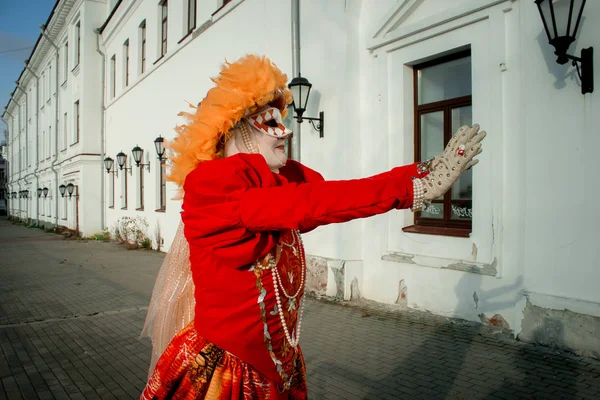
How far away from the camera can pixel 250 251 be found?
144cm

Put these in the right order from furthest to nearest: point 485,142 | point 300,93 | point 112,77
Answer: point 112,77 → point 300,93 → point 485,142

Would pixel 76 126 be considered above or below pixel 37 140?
below

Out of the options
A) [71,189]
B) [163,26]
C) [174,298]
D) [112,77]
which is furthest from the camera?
[71,189]

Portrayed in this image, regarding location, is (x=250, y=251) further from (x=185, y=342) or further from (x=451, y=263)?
(x=451, y=263)

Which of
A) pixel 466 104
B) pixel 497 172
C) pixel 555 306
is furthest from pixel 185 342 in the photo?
pixel 466 104

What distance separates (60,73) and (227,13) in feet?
67.9

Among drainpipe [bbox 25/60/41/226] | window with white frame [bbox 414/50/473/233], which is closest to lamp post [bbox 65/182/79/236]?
drainpipe [bbox 25/60/41/226]

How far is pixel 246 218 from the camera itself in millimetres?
1363

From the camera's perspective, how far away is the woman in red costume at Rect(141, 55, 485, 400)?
1.26 m

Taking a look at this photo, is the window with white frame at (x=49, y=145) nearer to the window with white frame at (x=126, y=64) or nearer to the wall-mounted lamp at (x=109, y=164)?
the wall-mounted lamp at (x=109, y=164)

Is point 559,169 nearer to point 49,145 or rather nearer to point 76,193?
point 76,193

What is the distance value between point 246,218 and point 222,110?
51 cm

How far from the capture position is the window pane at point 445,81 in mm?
5602

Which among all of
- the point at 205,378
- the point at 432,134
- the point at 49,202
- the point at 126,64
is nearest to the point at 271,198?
the point at 205,378
